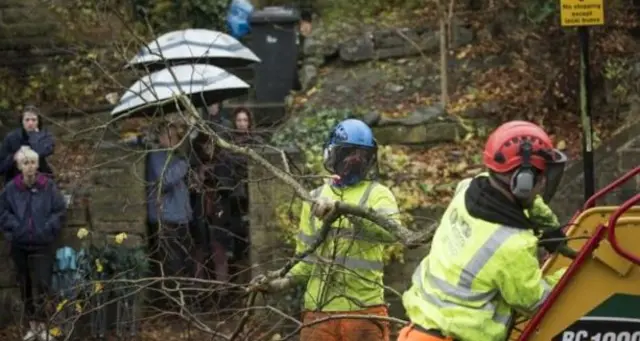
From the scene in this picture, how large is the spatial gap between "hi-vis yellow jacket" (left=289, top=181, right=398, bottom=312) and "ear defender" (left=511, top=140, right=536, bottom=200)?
2.05 metres

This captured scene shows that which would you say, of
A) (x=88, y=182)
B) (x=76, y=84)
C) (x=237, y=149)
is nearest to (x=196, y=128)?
(x=237, y=149)

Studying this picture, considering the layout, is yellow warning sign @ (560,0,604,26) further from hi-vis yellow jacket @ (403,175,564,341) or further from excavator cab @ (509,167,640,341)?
excavator cab @ (509,167,640,341)

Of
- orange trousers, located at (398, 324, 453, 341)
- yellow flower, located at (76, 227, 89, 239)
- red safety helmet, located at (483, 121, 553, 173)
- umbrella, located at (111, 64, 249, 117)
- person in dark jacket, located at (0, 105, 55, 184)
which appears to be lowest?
yellow flower, located at (76, 227, 89, 239)

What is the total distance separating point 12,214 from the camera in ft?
37.7

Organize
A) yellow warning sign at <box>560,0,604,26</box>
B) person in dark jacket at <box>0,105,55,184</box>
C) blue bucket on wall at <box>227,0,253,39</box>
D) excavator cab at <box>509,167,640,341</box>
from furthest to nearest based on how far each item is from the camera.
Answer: blue bucket on wall at <box>227,0,253,39</box>, person in dark jacket at <box>0,105,55,184</box>, yellow warning sign at <box>560,0,604,26</box>, excavator cab at <box>509,167,640,341</box>

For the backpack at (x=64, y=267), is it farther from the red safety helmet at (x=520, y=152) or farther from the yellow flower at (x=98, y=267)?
the red safety helmet at (x=520, y=152)

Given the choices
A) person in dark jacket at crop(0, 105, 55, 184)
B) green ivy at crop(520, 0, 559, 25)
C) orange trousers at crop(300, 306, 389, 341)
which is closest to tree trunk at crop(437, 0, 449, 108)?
green ivy at crop(520, 0, 559, 25)

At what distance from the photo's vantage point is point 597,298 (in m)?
5.85

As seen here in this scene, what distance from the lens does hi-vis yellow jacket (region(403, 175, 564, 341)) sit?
5.82m

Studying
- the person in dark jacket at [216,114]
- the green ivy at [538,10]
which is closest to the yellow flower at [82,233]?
the person in dark jacket at [216,114]

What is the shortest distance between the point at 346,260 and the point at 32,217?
13.7 feet

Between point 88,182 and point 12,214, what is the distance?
2.57ft

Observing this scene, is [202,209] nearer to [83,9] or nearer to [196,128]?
[196,128]

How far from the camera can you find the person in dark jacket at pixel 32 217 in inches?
450
